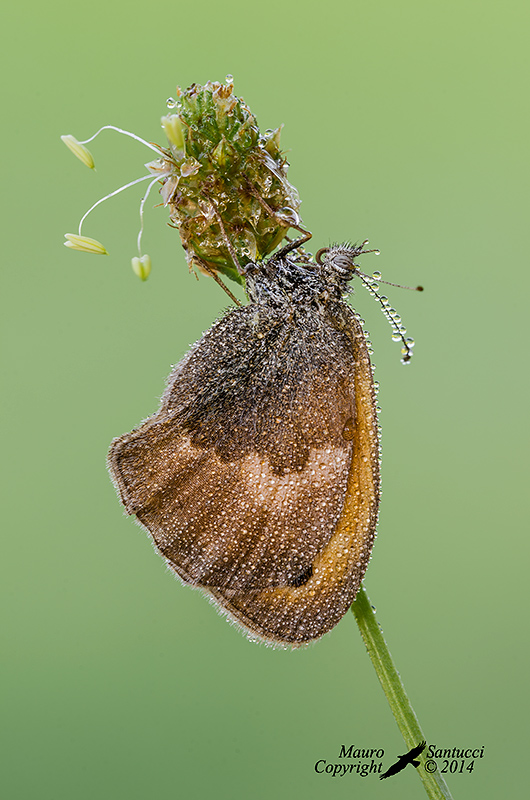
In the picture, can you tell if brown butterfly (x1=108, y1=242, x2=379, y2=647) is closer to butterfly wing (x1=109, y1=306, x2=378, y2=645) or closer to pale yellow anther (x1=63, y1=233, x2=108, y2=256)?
butterfly wing (x1=109, y1=306, x2=378, y2=645)

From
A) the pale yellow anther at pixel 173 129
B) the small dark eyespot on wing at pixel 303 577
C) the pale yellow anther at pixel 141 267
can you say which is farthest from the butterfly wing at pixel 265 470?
the pale yellow anther at pixel 173 129

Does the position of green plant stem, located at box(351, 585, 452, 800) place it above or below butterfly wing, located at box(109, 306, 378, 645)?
below

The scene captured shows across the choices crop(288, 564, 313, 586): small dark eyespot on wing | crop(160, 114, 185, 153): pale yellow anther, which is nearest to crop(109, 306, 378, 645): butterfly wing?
crop(288, 564, 313, 586): small dark eyespot on wing

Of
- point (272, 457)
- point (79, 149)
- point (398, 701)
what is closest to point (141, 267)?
point (79, 149)

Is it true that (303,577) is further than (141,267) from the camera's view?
Yes

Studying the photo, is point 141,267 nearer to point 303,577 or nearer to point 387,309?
point 387,309

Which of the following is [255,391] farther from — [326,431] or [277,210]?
[277,210]

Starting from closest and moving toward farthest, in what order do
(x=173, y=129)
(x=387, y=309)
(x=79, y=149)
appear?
(x=173, y=129) → (x=79, y=149) → (x=387, y=309)

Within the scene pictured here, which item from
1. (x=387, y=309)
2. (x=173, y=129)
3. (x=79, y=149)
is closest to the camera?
(x=173, y=129)
